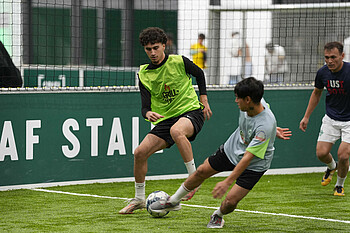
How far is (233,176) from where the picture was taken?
5934 millimetres

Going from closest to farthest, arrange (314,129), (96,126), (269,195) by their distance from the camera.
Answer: (269,195)
(96,126)
(314,129)

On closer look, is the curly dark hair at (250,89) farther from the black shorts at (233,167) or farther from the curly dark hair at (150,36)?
the curly dark hair at (150,36)

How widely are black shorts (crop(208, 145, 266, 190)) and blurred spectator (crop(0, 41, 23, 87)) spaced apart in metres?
4.25

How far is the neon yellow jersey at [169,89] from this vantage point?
25.9 feet

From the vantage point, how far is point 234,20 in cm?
1211

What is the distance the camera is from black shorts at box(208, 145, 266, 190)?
655cm

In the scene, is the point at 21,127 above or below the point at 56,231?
above

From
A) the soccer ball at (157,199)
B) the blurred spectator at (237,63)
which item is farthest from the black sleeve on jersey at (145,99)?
the blurred spectator at (237,63)

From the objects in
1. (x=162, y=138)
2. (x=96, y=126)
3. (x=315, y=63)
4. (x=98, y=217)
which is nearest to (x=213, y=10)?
(x=315, y=63)

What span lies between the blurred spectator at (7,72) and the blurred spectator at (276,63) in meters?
4.75

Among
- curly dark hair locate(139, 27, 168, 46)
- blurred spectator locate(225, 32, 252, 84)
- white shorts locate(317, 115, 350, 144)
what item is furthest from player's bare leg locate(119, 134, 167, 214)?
blurred spectator locate(225, 32, 252, 84)

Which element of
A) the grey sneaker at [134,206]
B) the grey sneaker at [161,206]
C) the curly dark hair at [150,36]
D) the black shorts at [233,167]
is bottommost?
the grey sneaker at [134,206]

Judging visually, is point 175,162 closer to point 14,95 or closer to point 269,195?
point 269,195

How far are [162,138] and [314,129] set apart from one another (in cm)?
473
